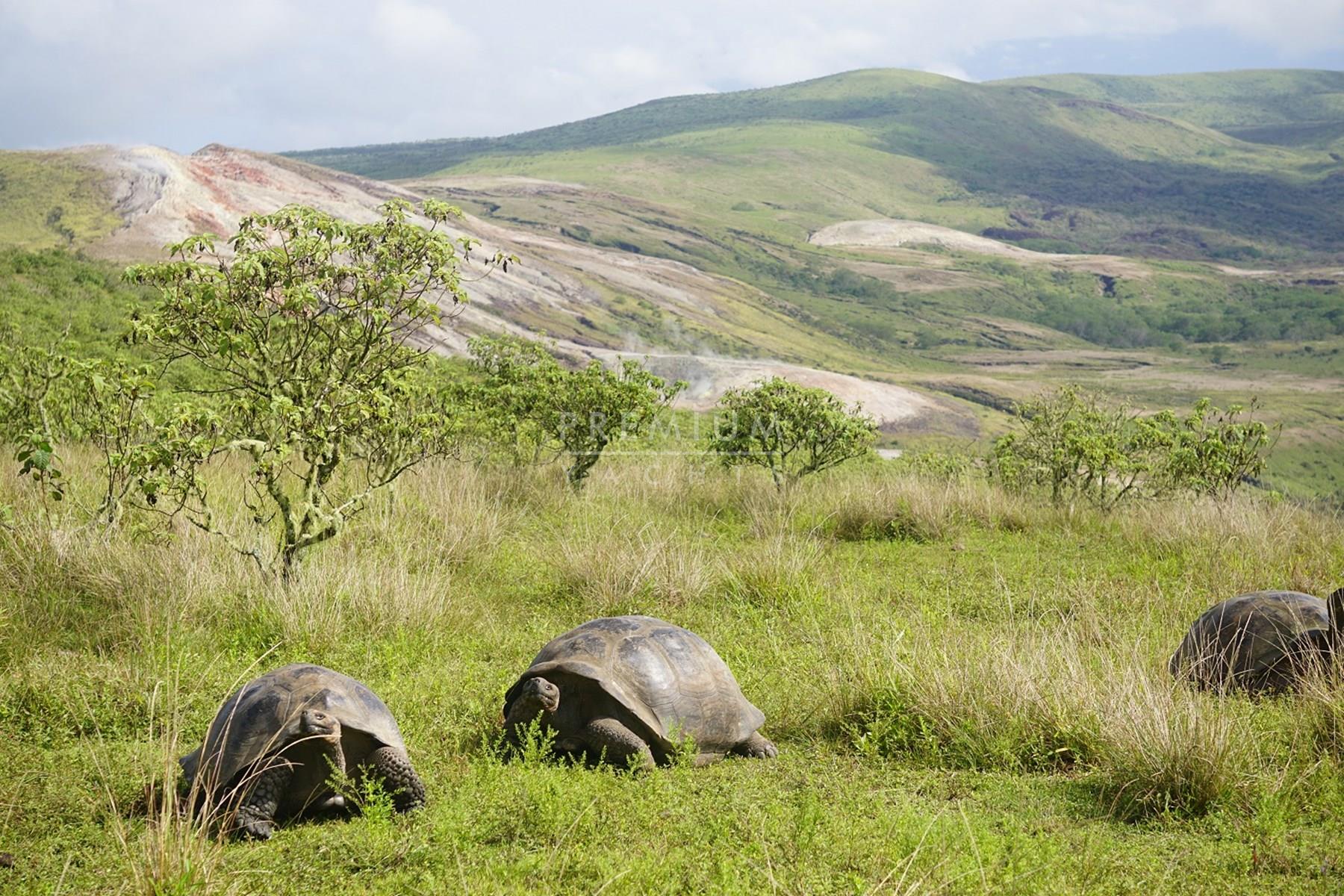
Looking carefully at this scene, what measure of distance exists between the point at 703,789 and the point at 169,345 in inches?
215

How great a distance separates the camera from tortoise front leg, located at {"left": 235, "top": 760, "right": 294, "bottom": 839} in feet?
14.7

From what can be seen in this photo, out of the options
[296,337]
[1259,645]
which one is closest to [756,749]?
[1259,645]

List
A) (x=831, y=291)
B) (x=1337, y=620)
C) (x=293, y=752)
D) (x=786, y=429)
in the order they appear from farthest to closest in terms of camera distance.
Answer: (x=831, y=291)
(x=786, y=429)
(x=1337, y=620)
(x=293, y=752)

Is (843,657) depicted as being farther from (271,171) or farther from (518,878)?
(271,171)

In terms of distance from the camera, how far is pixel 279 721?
4.68 m

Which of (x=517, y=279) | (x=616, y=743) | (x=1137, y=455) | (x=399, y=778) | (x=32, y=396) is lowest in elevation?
(x=1137, y=455)

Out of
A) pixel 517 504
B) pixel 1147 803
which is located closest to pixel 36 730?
pixel 1147 803

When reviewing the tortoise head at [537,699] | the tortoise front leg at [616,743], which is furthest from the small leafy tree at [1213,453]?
the tortoise head at [537,699]

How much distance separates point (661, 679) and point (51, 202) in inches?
2541

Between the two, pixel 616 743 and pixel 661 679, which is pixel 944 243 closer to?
pixel 661 679

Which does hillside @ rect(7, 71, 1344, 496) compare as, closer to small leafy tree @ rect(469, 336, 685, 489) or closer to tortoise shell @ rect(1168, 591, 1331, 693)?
small leafy tree @ rect(469, 336, 685, 489)

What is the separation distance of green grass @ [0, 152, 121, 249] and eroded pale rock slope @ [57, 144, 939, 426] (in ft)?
3.28

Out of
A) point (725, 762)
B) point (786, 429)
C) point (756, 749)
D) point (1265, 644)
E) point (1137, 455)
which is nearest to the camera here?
point (725, 762)

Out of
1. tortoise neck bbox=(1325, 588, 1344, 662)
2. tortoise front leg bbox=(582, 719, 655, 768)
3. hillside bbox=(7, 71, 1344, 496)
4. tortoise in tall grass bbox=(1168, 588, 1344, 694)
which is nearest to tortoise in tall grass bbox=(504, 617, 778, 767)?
tortoise front leg bbox=(582, 719, 655, 768)
